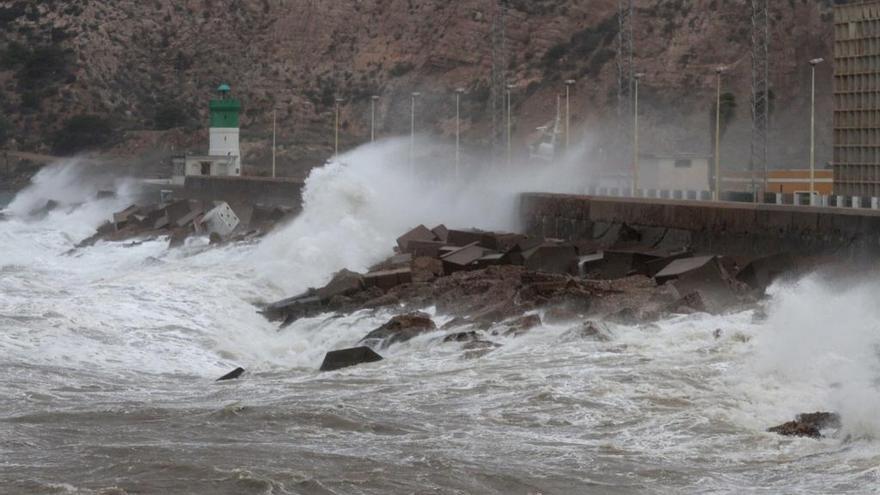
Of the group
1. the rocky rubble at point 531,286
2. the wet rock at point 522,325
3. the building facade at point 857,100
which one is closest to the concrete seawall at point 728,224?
the rocky rubble at point 531,286

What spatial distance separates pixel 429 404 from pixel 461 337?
2.85 meters

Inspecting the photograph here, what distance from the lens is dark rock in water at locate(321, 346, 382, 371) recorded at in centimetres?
1511

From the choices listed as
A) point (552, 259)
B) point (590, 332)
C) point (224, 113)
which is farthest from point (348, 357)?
point (224, 113)

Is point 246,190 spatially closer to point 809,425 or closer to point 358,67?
point 809,425

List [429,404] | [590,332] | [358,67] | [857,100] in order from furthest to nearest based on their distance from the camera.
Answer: [358,67], [857,100], [590,332], [429,404]

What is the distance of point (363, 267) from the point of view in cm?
2550

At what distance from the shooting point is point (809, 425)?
11242 millimetres

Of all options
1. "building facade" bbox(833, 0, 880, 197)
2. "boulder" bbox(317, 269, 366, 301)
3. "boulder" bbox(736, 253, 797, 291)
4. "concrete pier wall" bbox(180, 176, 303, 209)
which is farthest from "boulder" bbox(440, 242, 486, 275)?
"concrete pier wall" bbox(180, 176, 303, 209)

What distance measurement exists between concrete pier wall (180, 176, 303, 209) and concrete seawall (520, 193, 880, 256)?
12.7m

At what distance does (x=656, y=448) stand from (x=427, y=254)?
1237cm

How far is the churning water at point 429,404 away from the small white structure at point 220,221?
14.7 meters

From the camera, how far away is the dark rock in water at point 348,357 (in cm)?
1511

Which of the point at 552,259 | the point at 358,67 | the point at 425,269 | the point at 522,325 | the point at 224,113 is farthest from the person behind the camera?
the point at 358,67

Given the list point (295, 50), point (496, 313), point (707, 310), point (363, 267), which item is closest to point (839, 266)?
point (707, 310)
